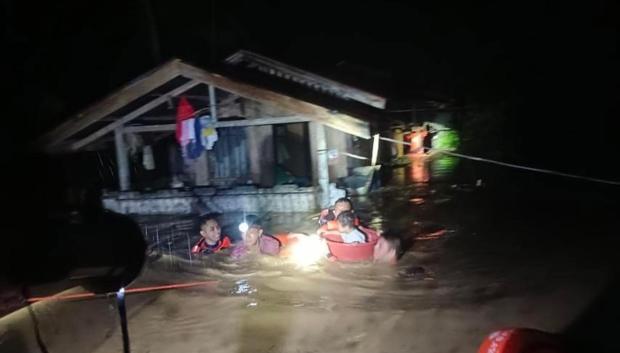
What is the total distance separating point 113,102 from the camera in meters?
13.8

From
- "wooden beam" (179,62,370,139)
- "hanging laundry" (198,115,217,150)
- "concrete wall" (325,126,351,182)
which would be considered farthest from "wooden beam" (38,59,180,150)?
"concrete wall" (325,126,351,182)

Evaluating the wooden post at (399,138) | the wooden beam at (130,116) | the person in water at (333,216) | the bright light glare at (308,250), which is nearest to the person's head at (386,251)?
the person in water at (333,216)

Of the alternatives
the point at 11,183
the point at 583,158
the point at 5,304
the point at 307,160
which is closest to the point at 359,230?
the point at 5,304

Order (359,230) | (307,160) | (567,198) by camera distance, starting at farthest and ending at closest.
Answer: (307,160), (567,198), (359,230)

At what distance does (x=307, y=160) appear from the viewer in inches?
674

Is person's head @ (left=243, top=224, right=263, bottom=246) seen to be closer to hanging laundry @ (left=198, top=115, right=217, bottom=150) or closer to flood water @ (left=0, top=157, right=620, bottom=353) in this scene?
flood water @ (left=0, top=157, right=620, bottom=353)

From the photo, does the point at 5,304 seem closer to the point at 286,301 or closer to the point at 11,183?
the point at 11,183

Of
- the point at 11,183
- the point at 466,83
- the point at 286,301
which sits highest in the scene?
the point at 466,83

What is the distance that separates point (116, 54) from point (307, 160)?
1170 centimetres

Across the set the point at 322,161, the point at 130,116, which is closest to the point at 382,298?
the point at 322,161

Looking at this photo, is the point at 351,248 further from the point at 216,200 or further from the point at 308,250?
the point at 216,200

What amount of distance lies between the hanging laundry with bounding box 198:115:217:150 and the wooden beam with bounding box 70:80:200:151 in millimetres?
880

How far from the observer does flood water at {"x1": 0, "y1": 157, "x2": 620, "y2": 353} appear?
6316 mm

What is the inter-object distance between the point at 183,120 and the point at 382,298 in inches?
328
